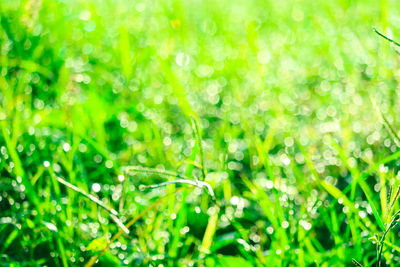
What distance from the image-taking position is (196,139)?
88 centimetres

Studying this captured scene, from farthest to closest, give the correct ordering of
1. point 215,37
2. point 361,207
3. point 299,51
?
point 215,37 → point 299,51 → point 361,207

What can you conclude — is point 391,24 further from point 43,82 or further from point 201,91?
point 43,82

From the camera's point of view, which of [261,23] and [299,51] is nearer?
[299,51]

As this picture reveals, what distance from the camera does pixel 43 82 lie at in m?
1.59

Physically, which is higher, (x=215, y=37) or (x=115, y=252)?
(x=215, y=37)

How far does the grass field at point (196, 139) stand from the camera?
0.90 metres

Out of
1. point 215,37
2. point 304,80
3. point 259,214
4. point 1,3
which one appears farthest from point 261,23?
point 259,214

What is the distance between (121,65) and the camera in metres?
1.74

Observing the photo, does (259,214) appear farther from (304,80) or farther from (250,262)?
(304,80)

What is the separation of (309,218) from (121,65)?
0.95 meters

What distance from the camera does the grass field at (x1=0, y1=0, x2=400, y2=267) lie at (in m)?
0.90

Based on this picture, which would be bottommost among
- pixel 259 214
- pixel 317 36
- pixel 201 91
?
pixel 259 214

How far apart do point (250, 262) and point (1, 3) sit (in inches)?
53.8

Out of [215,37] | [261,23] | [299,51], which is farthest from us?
[261,23]
